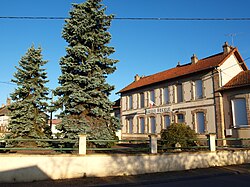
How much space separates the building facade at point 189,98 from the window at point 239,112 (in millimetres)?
984

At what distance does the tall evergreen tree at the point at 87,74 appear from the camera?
45.0ft

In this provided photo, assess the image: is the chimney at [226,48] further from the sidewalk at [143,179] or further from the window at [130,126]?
the sidewalk at [143,179]

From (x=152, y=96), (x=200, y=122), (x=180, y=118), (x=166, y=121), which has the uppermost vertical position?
(x=152, y=96)

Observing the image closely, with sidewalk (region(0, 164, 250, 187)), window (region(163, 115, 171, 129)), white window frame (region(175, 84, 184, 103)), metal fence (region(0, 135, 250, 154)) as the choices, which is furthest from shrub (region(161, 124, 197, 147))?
window (region(163, 115, 171, 129))

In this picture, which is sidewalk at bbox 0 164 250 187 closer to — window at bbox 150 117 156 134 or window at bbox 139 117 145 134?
window at bbox 150 117 156 134

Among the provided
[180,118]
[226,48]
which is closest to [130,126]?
[180,118]

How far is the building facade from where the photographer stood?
20969 mm

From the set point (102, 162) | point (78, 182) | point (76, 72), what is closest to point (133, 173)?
point (102, 162)

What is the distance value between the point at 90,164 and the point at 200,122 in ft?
49.8

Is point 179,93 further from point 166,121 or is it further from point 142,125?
point 142,125

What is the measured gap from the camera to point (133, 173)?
32.2 ft

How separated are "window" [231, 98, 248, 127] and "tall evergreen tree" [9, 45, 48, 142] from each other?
49.2ft

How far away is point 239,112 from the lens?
1967cm

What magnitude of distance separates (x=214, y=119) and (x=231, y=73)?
15.8 feet
